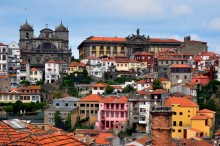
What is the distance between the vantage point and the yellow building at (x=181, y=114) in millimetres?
60062

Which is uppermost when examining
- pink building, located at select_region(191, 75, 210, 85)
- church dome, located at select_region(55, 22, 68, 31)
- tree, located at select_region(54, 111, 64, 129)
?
church dome, located at select_region(55, 22, 68, 31)

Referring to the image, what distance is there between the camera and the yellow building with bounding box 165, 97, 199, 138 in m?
60.1

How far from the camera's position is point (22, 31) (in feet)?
337

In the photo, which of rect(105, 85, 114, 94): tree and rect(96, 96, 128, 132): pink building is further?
rect(105, 85, 114, 94): tree

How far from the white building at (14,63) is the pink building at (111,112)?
84.2ft

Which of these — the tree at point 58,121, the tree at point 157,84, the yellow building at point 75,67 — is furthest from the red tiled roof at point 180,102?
the yellow building at point 75,67

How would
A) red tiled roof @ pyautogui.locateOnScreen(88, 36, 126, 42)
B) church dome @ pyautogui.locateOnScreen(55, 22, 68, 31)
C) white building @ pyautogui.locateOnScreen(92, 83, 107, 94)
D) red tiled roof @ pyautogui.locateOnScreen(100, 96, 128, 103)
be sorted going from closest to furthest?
red tiled roof @ pyautogui.locateOnScreen(100, 96, 128, 103) < white building @ pyautogui.locateOnScreen(92, 83, 107, 94) < church dome @ pyautogui.locateOnScreen(55, 22, 68, 31) < red tiled roof @ pyautogui.locateOnScreen(88, 36, 126, 42)

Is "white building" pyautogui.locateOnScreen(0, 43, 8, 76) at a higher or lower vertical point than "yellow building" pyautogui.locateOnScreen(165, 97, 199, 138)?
higher

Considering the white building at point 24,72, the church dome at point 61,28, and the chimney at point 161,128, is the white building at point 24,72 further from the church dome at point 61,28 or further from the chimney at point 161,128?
the chimney at point 161,128

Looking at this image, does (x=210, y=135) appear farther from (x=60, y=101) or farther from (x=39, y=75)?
(x=39, y=75)

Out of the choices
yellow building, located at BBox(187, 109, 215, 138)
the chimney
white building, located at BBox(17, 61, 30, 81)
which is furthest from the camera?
white building, located at BBox(17, 61, 30, 81)

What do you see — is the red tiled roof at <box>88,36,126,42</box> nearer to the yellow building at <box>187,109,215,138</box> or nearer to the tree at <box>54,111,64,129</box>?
the tree at <box>54,111,64,129</box>

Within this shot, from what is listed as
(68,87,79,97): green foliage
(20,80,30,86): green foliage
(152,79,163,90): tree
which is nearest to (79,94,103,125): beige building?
(152,79,163,90): tree

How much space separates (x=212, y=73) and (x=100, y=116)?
23.2 m
